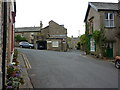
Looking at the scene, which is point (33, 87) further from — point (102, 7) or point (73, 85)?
point (102, 7)

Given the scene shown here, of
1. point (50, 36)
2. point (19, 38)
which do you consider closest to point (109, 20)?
point (50, 36)

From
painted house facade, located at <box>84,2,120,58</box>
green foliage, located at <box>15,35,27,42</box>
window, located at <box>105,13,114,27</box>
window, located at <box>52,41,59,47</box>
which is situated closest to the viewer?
painted house facade, located at <box>84,2,120,58</box>

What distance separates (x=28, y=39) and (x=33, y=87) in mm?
50623

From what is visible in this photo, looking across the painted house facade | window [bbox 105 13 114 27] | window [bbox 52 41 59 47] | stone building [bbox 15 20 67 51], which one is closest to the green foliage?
stone building [bbox 15 20 67 51]

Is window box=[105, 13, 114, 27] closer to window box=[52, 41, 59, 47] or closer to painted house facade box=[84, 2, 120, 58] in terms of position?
painted house facade box=[84, 2, 120, 58]

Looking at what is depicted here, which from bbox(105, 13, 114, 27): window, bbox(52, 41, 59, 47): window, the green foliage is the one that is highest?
bbox(105, 13, 114, 27): window

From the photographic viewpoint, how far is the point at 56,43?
145 feet

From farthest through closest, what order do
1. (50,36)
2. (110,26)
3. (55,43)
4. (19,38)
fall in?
(19,38)
(50,36)
(55,43)
(110,26)

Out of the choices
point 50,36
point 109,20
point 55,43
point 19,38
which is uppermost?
point 109,20

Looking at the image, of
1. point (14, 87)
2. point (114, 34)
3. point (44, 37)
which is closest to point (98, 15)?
point (114, 34)

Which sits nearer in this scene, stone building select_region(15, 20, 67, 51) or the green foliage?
stone building select_region(15, 20, 67, 51)

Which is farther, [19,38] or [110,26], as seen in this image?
[19,38]

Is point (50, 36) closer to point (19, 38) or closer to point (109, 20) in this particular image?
point (19, 38)

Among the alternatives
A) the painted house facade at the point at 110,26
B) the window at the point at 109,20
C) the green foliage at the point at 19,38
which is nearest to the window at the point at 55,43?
the green foliage at the point at 19,38
